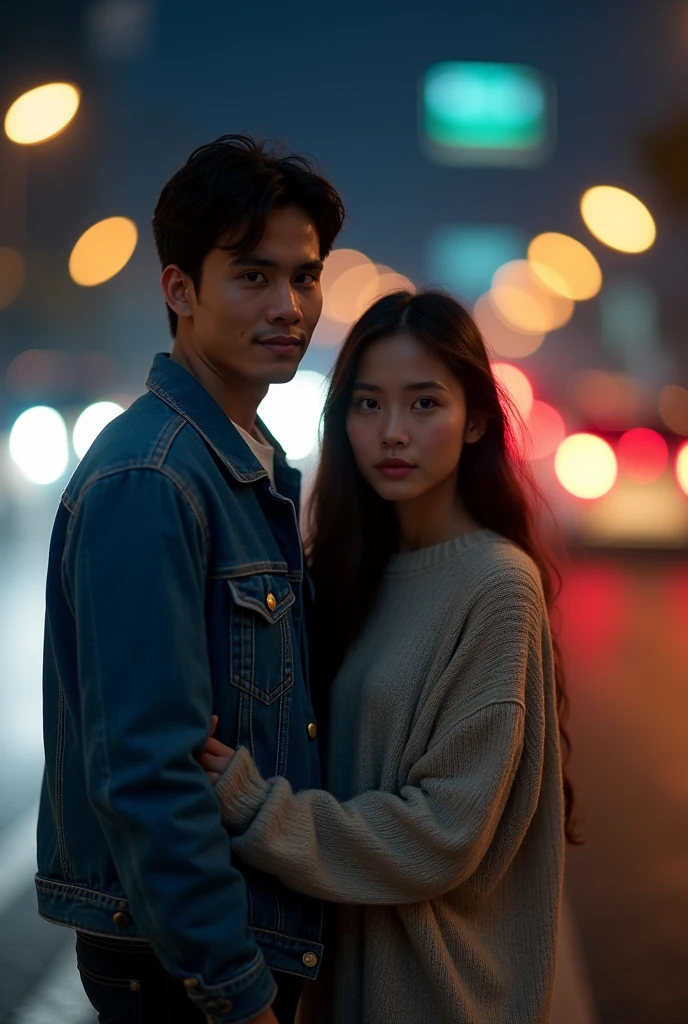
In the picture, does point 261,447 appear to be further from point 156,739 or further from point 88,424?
point 88,424

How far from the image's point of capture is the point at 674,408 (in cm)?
1917

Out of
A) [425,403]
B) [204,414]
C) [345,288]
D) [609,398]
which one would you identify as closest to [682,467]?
[609,398]

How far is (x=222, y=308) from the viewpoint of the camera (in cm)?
212

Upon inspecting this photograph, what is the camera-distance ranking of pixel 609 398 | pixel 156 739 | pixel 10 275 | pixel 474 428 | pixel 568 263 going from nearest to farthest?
pixel 156 739 → pixel 474 428 → pixel 10 275 → pixel 609 398 → pixel 568 263

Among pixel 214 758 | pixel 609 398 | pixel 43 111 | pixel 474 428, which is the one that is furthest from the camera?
pixel 609 398

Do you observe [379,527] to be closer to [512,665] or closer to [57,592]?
[512,665]

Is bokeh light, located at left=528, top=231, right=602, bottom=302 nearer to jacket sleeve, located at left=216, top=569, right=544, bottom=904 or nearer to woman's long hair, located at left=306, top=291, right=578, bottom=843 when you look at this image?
woman's long hair, located at left=306, top=291, right=578, bottom=843

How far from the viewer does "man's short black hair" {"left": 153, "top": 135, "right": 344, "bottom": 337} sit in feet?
6.79

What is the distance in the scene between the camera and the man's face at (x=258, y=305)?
6.93 ft

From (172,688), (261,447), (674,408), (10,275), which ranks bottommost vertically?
(172,688)

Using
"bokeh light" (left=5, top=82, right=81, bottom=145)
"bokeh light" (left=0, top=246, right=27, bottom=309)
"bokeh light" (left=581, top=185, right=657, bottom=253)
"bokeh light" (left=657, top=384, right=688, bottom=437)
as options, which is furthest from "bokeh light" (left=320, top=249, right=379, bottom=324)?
"bokeh light" (left=5, top=82, right=81, bottom=145)

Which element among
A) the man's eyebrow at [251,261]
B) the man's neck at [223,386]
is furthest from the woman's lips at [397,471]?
the man's eyebrow at [251,261]

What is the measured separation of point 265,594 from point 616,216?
351 inches

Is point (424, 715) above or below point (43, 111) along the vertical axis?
below
